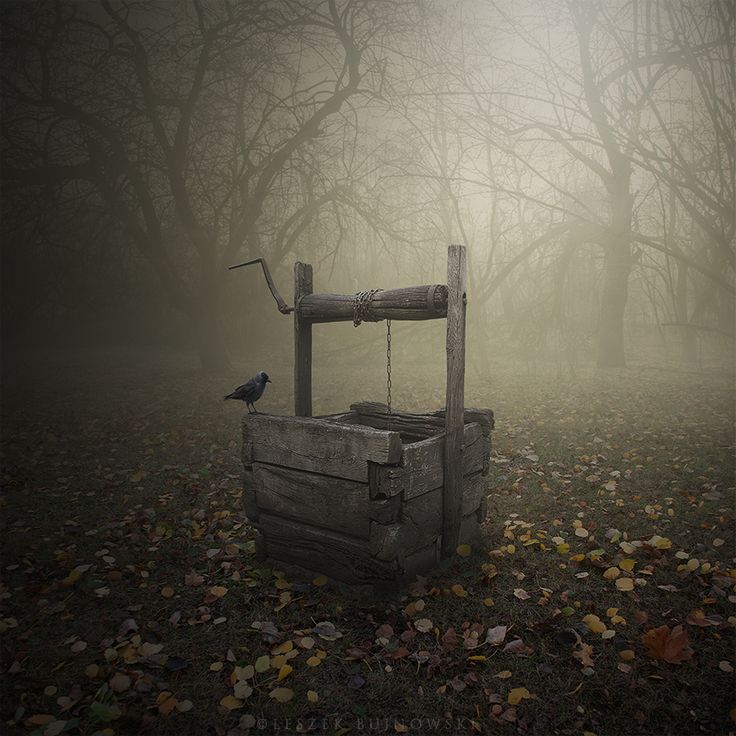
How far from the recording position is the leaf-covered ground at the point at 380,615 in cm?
241

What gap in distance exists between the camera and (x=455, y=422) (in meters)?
3.44

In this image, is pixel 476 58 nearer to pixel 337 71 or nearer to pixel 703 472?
pixel 337 71

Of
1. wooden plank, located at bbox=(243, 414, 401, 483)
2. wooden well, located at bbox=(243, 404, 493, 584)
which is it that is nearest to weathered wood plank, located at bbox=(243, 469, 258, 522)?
wooden well, located at bbox=(243, 404, 493, 584)

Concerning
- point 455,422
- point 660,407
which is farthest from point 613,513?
point 660,407

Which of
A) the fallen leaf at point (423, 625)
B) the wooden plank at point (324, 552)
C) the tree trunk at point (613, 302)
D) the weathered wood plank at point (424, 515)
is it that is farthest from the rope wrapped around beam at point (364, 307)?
the tree trunk at point (613, 302)

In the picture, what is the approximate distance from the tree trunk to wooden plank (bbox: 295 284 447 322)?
1165 centimetres

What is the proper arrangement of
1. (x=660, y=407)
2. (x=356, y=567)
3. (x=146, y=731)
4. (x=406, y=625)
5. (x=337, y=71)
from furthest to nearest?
(x=337, y=71) < (x=660, y=407) < (x=356, y=567) < (x=406, y=625) < (x=146, y=731)

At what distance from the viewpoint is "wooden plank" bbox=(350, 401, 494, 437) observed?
3.90 metres

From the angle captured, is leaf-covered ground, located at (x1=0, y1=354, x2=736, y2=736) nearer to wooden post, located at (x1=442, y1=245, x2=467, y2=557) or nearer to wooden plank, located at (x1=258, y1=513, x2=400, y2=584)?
wooden plank, located at (x1=258, y1=513, x2=400, y2=584)

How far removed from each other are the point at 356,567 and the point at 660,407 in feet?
25.9

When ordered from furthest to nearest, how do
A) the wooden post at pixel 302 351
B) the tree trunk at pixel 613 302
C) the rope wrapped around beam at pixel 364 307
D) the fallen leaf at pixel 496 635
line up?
1. the tree trunk at pixel 613 302
2. the wooden post at pixel 302 351
3. the rope wrapped around beam at pixel 364 307
4. the fallen leaf at pixel 496 635

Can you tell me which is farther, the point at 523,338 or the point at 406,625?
the point at 523,338

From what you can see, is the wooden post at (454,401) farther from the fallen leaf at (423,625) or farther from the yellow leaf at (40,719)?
the yellow leaf at (40,719)

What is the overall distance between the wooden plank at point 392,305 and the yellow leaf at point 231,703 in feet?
7.79
